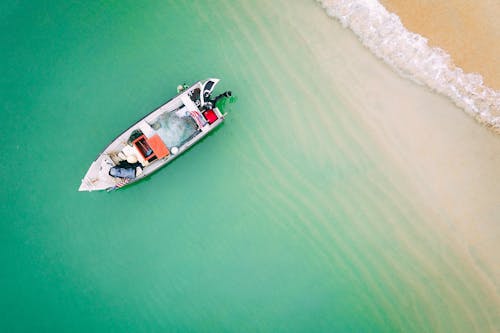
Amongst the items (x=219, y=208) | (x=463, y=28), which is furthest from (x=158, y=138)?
(x=463, y=28)

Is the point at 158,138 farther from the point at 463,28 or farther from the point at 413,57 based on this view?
the point at 463,28

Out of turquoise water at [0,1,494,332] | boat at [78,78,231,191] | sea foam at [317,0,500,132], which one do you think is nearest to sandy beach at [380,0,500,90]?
sea foam at [317,0,500,132]

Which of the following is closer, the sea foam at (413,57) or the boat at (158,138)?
the boat at (158,138)

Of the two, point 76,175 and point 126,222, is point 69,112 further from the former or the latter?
point 126,222

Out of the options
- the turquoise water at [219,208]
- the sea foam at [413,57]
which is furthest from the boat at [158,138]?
the sea foam at [413,57]

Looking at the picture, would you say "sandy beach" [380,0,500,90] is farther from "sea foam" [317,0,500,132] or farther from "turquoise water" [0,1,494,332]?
"turquoise water" [0,1,494,332]

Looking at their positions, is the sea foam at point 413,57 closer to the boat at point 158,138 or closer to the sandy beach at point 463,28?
the sandy beach at point 463,28
